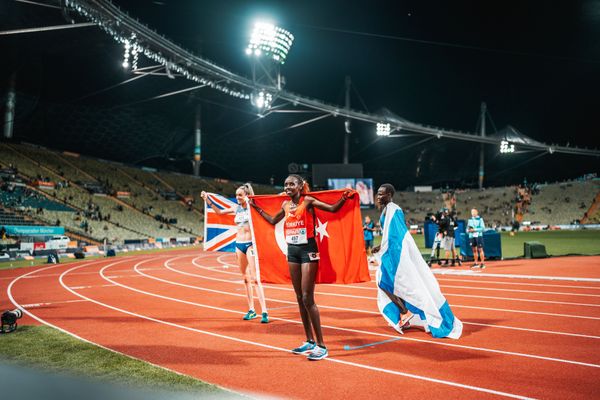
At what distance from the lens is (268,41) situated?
38906 millimetres

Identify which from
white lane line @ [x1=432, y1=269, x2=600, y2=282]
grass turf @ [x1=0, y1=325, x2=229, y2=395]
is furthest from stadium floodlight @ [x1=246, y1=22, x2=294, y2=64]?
grass turf @ [x1=0, y1=325, x2=229, y2=395]

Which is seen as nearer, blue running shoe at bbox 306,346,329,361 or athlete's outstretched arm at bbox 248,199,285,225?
blue running shoe at bbox 306,346,329,361

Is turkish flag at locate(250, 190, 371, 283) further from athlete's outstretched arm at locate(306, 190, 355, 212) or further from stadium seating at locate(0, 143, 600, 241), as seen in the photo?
stadium seating at locate(0, 143, 600, 241)

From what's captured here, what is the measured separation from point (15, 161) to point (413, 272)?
3873 centimetres

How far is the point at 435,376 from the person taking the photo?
418cm

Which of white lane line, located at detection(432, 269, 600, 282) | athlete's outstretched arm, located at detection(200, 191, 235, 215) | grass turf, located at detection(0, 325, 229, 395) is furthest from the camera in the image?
white lane line, located at detection(432, 269, 600, 282)

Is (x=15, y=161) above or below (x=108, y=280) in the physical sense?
above

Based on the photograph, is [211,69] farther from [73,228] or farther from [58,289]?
[58,289]

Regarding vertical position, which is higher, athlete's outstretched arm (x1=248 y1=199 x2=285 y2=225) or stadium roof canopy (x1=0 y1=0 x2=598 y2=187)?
stadium roof canopy (x1=0 y1=0 x2=598 y2=187)

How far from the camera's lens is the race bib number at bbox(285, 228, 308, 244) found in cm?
488

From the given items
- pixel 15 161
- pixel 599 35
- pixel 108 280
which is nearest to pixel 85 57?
pixel 15 161

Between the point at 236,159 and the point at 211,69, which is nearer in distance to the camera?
the point at 211,69

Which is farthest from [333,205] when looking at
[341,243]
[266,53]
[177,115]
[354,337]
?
[177,115]

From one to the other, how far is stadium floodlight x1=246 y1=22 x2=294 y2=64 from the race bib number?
36381 millimetres
